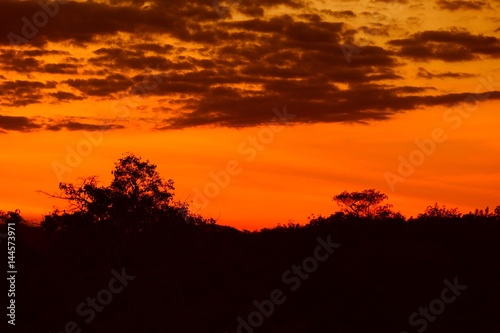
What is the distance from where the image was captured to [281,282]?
24109 millimetres

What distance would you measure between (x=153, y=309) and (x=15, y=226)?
10476 mm

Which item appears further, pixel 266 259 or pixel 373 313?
pixel 266 259

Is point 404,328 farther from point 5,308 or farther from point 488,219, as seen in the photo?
point 5,308

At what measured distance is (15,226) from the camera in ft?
106

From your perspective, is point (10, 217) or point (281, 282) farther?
point (10, 217)

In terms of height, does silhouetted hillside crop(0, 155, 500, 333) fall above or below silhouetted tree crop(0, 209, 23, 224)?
below

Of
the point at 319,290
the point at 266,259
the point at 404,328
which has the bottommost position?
the point at 404,328

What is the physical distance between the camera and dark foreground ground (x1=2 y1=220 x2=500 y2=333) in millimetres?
21641

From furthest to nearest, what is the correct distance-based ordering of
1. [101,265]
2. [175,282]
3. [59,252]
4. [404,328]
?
[59,252] < [101,265] < [175,282] < [404,328]

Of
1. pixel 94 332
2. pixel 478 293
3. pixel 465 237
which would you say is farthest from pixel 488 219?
pixel 94 332

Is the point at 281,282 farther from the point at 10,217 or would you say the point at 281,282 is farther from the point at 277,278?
the point at 10,217

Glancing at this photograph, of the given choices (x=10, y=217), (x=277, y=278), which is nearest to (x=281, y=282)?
(x=277, y=278)

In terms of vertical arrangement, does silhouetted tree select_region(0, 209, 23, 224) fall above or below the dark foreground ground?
above

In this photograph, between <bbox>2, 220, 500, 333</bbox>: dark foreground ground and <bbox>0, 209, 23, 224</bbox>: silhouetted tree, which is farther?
<bbox>0, 209, 23, 224</bbox>: silhouetted tree
